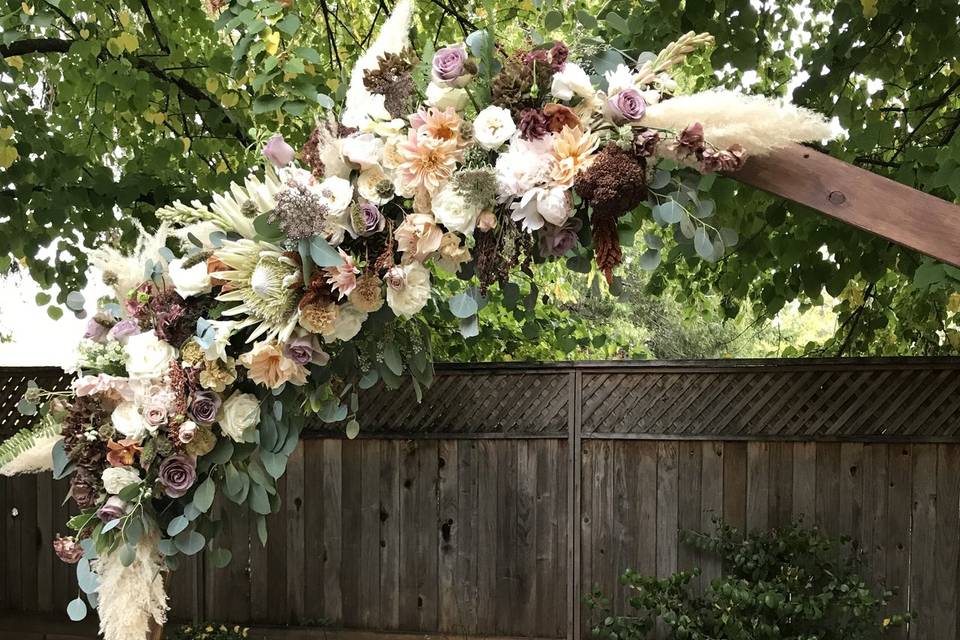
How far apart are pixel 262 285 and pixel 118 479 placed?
0.41 meters

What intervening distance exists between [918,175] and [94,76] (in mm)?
2977

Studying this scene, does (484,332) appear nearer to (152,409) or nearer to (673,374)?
(673,374)

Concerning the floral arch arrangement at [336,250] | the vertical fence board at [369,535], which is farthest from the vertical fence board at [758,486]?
the floral arch arrangement at [336,250]

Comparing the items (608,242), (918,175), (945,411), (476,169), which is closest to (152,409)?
(476,169)

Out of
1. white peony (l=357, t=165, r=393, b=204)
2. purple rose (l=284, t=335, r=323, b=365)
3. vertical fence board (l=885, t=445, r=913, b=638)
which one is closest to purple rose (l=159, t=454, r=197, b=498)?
purple rose (l=284, t=335, r=323, b=365)

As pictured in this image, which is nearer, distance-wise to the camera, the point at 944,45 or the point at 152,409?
the point at 152,409

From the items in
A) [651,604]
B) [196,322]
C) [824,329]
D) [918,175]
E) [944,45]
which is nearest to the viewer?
→ [196,322]

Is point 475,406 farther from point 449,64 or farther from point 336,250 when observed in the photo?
point 449,64

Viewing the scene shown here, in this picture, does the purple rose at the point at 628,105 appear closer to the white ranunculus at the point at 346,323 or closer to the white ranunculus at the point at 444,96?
the white ranunculus at the point at 444,96

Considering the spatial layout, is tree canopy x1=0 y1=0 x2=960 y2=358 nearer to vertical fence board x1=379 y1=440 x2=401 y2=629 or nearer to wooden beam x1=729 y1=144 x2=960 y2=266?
vertical fence board x1=379 y1=440 x2=401 y2=629

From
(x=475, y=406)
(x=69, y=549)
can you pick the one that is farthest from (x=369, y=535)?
(x=69, y=549)

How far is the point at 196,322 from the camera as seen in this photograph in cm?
156

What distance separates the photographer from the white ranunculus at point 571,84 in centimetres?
140

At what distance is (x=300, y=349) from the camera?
1496 mm
